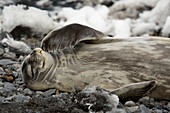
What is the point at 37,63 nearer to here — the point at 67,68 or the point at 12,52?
the point at 67,68

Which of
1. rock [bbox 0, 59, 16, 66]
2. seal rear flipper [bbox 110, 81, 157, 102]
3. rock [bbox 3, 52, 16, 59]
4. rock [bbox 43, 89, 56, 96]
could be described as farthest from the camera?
rock [bbox 3, 52, 16, 59]

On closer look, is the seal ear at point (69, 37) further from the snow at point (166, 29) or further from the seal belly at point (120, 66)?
the snow at point (166, 29)

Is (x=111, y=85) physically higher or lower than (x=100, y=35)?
lower

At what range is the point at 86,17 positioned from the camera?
23.1 feet

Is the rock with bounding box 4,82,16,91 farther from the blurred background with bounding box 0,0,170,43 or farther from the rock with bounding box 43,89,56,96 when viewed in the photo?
the blurred background with bounding box 0,0,170,43

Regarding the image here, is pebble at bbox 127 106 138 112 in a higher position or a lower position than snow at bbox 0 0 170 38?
lower

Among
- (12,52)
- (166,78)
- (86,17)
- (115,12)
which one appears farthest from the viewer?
(115,12)

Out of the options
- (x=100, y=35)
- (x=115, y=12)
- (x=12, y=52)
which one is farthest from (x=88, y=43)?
(x=115, y=12)

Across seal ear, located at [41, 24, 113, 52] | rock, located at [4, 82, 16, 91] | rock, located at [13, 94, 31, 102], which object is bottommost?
rock, located at [13, 94, 31, 102]

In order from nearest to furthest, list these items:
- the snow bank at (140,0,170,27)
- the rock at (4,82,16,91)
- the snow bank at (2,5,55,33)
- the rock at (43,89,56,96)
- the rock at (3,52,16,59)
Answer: the rock at (43,89,56,96) → the rock at (4,82,16,91) → the rock at (3,52,16,59) → the snow bank at (2,5,55,33) → the snow bank at (140,0,170,27)

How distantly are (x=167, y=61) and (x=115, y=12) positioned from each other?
5225mm

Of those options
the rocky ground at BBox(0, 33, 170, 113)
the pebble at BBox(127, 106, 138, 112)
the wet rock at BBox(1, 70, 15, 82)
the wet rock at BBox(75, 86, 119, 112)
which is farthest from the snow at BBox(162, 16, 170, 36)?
the wet rock at BBox(75, 86, 119, 112)

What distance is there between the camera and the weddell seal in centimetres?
286

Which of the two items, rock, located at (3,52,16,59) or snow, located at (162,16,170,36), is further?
snow, located at (162,16,170,36)
